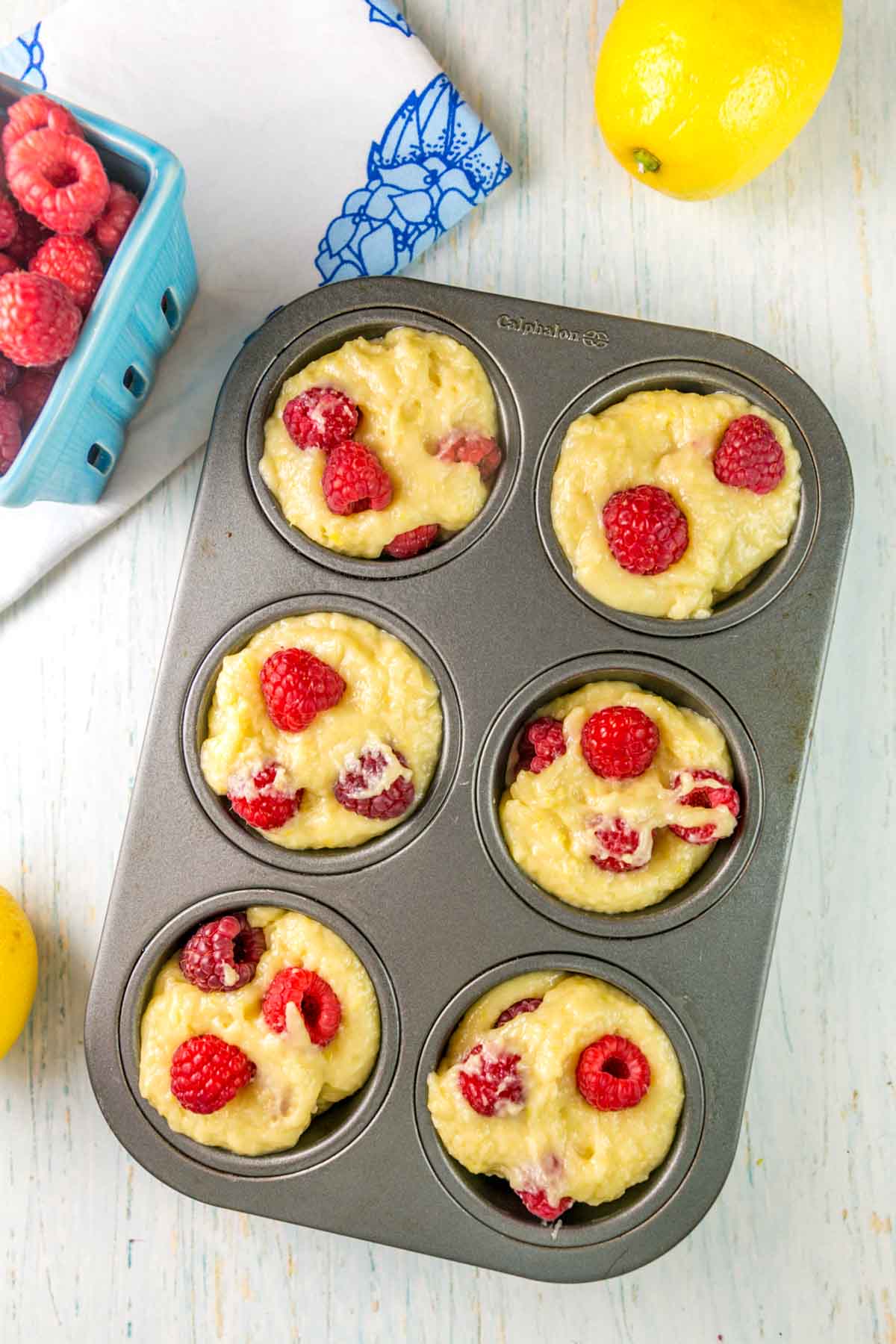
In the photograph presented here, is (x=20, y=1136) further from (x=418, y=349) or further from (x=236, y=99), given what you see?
(x=236, y=99)

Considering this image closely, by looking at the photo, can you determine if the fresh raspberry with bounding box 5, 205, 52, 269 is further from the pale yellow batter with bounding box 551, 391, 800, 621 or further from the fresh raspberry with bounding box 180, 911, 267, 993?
the fresh raspberry with bounding box 180, 911, 267, 993

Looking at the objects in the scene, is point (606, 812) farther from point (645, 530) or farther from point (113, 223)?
point (113, 223)

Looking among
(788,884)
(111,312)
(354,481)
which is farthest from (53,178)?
(788,884)

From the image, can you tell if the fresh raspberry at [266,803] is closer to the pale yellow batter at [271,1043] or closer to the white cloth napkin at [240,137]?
the pale yellow batter at [271,1043]

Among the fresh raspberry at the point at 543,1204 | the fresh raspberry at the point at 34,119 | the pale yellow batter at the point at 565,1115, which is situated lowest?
the fresh raspberry at the point at 543,1204

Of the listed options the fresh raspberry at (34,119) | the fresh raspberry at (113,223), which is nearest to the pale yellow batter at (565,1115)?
the fresh raspberry at (113,223)

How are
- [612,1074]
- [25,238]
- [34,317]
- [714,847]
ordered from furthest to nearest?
[714,847] < [612,1074] < [25,238] < [34,317]
